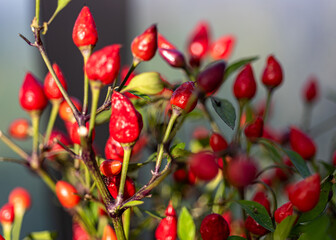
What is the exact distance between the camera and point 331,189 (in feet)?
1.24

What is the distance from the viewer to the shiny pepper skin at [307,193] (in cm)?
31

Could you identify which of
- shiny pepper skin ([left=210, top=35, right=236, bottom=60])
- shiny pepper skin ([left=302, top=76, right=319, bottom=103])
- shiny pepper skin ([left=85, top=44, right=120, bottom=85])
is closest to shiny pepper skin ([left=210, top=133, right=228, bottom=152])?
shiny pepper skin ([left=85, top=44, right=120, bottom=85])

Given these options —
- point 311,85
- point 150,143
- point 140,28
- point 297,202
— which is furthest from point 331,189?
point 140,28

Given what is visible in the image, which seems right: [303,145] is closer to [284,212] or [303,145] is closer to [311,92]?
[284,212]

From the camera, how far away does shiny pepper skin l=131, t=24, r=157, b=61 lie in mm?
361

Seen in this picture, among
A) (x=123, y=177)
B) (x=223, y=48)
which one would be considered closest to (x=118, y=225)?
(x=123, y=177)

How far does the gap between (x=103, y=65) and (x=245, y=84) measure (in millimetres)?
234

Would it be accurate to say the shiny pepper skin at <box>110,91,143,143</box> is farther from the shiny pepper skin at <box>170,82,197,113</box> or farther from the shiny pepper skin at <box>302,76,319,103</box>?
the shiny pepper skin at <box>302,76,319,103</box>

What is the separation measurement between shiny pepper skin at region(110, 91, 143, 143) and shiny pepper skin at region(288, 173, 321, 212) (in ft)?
0.49

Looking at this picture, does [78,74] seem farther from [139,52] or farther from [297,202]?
[297,202]

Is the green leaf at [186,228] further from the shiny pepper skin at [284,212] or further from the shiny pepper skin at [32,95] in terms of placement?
the shiny pepper skin at [32,95]

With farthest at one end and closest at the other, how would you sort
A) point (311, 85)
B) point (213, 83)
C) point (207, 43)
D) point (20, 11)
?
point (20, 11), point (311, 85), point (207, 43), point (213, 83)

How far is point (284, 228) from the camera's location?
33 cm

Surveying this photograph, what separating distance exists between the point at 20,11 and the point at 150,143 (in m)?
1.44
